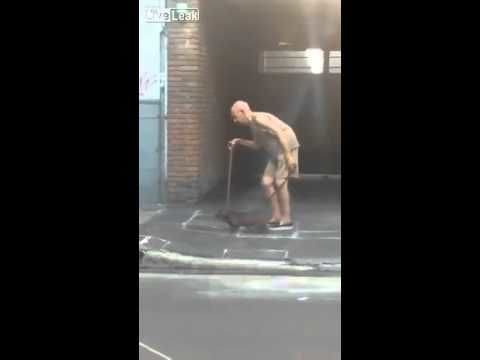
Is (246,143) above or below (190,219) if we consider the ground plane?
above

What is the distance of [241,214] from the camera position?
3.89 metres

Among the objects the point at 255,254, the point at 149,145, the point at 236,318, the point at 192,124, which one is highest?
the point at 192,124

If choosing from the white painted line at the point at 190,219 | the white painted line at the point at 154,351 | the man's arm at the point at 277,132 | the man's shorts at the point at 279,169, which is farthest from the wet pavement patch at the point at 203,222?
the white painted line at the point at 154,351

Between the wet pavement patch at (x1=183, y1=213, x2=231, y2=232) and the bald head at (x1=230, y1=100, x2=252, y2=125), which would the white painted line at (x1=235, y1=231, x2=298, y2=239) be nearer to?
the wet pavement patch at (x1=183, y1=213, x2=231, y2=232)

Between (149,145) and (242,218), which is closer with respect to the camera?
(149,145)

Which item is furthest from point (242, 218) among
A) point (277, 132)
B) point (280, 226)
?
point (277, 132)

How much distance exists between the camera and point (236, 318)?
12.7 ft

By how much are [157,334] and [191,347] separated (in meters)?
0.19

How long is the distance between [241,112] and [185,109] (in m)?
0.29

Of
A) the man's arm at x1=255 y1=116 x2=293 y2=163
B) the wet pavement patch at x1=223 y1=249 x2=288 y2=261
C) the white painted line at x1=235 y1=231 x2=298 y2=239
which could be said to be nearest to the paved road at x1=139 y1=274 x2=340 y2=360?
the wet pavement patch at x1=223 y1=249 x2=288 y2=261

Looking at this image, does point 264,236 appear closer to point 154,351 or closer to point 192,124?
point 192,124
